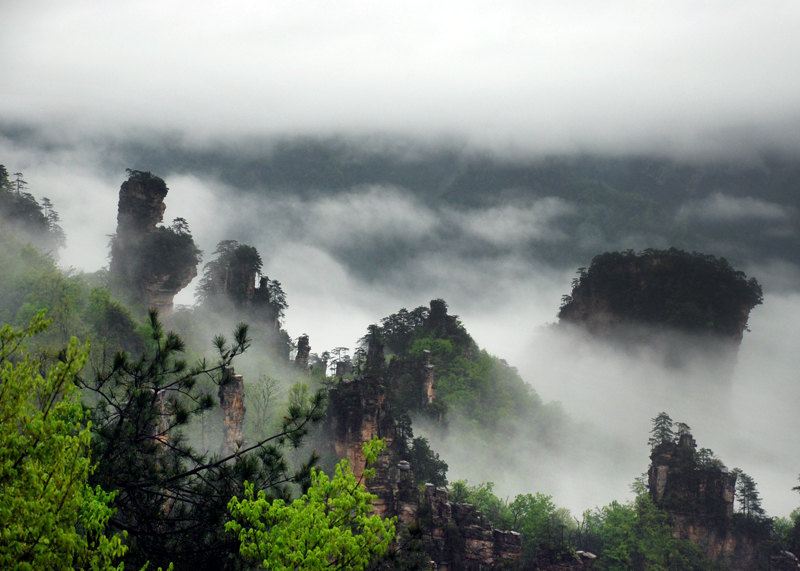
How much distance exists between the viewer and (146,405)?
992 inches

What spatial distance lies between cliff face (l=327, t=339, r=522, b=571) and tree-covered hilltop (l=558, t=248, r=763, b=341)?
85254 mm

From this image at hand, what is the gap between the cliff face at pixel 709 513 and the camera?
8438 centimetres

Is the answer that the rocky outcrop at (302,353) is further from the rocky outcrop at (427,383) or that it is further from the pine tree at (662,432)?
the pine tree at (662,432)

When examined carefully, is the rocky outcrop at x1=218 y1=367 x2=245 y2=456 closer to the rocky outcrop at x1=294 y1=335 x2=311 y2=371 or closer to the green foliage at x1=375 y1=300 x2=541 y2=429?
the green foliage at x1=375 y1=300 x2=541 y2=429

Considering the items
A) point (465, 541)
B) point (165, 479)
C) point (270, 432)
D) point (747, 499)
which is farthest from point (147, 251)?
point (165, 479)

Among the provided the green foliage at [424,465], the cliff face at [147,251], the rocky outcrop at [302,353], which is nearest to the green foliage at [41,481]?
the green foliage at [424,465]

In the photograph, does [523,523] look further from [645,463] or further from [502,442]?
[645,463]

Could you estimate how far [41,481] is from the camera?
15.1 meters

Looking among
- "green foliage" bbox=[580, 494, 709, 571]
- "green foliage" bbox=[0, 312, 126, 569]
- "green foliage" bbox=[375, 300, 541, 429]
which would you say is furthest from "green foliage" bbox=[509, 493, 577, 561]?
"green foliage" bbox=[0, 312, 126, 569]

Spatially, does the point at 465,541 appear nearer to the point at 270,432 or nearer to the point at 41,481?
the point at 270,432

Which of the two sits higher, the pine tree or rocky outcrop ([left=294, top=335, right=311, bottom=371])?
rocky outcrop ([left=294, top=335, right=311, bottom=371])

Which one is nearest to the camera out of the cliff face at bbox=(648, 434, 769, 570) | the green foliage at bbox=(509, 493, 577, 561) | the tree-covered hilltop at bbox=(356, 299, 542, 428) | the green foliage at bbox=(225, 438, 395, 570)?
the green foliage at bbox=(225, 438, 395, 570)

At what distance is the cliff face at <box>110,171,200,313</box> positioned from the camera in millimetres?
103500

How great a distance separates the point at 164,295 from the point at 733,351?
110653 millimetres
